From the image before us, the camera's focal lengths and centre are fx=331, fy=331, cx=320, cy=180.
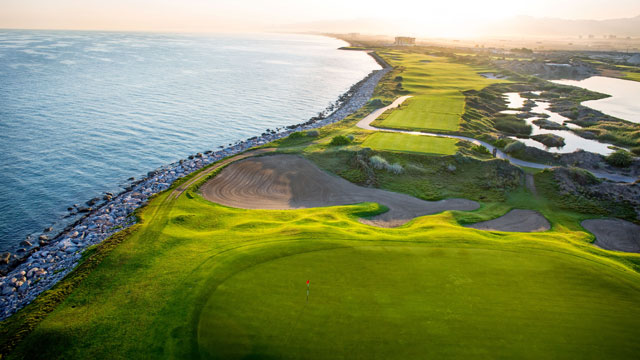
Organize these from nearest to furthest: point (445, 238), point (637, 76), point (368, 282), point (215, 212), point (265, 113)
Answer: point (368, 282), point (445, 238), point (215, 212), point (265, 113), point (637, 76)

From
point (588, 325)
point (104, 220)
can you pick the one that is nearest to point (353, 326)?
point (588, 325)

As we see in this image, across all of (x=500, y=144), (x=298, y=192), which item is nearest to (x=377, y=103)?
(x=500, y=144)

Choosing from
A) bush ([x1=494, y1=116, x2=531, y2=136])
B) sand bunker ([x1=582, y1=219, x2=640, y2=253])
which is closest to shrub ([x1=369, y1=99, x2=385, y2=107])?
bush ([x1=494, y1=116, x2=531, y2=136])

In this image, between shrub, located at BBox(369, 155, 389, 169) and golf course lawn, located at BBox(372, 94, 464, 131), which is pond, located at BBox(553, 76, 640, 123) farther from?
shrub, located at BBox(369, 155, 389, 169)

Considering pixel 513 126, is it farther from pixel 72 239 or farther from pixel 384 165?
pixel 72 239

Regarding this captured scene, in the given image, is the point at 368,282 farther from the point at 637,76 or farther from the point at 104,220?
the point at 637,76
